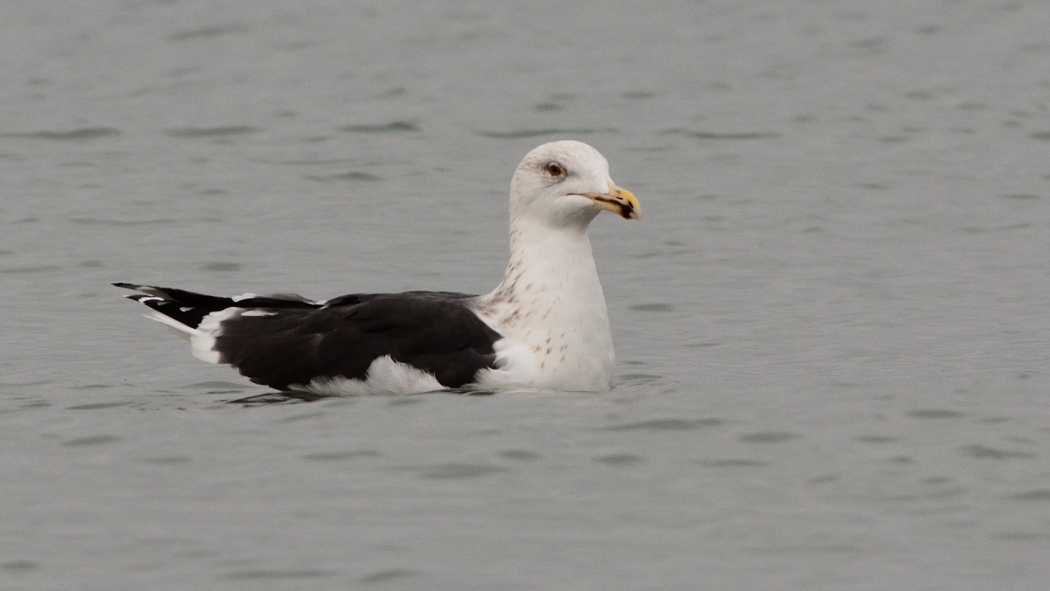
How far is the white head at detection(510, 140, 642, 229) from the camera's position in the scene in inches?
382

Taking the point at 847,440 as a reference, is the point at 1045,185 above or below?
above

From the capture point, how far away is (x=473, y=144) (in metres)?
18.8

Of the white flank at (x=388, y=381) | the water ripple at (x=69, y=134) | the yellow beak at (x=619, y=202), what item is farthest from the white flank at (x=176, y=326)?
the water ripple at (x=69, y=134)

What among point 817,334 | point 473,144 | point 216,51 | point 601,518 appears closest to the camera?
point 601,518

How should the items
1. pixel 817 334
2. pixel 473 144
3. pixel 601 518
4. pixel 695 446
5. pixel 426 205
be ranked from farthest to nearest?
pixel 473 144
pixel 426 205
pixel 817 334
pixel 695 446
pixel 601 518

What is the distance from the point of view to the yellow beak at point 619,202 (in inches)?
376

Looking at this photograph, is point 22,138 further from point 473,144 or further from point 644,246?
point 644,246

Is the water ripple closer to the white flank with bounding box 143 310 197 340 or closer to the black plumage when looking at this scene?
the white flank with bounding box 143 310 197 340

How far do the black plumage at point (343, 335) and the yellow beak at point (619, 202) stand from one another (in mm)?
954

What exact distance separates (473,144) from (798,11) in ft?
28.5

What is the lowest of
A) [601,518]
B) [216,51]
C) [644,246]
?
[601,518]

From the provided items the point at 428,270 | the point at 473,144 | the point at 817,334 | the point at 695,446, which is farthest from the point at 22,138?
the point at 695,446

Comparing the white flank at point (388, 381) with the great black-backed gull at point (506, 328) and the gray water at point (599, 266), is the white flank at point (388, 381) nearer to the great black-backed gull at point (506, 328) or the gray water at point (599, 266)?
the great black-backed gull at point (506, 328)

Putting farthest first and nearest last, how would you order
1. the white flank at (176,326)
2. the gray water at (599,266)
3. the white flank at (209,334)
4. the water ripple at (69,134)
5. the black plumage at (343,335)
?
the water ripple at (69,134)
the white flank at (176,326)
the white flank at (209,334)
the black plumage at (343,335)
the gray water at (599,266)
